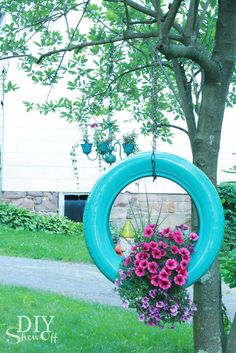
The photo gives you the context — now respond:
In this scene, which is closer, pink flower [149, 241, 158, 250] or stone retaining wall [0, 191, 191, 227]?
pink flower [149, 241, 158, 250]

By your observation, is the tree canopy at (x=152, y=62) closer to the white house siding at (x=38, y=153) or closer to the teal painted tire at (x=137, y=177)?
the teal painted tire at (x=137, y=177)

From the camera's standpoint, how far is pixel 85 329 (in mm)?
5207

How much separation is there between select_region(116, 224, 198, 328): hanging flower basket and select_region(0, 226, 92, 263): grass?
5771 mm

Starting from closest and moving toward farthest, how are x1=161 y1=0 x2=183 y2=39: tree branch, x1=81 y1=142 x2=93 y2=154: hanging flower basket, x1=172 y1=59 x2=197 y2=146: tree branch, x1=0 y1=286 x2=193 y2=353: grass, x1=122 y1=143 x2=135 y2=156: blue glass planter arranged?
x1=161 y1=0 x2=183 y2=39: tree branch
x1=172 y1=59 x2=197 y2=146: tree branch
x1=0 y1=286 x2=193 y2=353: grass
x1=122 y1=143 x2=135 y2=156: blue glass planter
x1=81 y1=142 x2=93 y2=154: hanging flower basket

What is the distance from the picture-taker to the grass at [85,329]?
15.4 feet

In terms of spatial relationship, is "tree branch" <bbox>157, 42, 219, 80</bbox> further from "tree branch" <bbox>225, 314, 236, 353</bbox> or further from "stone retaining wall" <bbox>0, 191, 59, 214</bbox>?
"stone retaining wall" <bbox>0, 191, 59, 214</bbox>

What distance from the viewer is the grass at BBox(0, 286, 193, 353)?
4.70m

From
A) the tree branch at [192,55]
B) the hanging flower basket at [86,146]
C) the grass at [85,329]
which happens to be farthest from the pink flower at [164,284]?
the hanging flower basket at [86,146]

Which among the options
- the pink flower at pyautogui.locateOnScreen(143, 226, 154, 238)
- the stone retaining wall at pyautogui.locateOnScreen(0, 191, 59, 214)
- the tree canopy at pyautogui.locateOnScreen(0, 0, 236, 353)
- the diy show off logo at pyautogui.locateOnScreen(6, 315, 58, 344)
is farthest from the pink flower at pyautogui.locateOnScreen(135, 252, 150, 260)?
the stone retaining wall at pyautogui.locateOnScreen(0, 191, 59, 214)

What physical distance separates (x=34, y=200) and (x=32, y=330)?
21.2ft

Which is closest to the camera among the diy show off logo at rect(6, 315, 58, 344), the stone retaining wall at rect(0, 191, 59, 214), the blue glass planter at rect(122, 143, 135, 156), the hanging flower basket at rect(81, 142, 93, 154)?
the diy show off logo at rect(6, 315, 58, 344)

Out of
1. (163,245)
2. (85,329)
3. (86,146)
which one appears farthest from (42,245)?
(163,245)

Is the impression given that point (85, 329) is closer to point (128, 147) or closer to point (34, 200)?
point (128, 147)

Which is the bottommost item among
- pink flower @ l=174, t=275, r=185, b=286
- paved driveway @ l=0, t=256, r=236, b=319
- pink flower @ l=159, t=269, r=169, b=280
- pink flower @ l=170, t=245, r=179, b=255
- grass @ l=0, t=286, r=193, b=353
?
grass @ l=0, t=286, r=193, b=353
